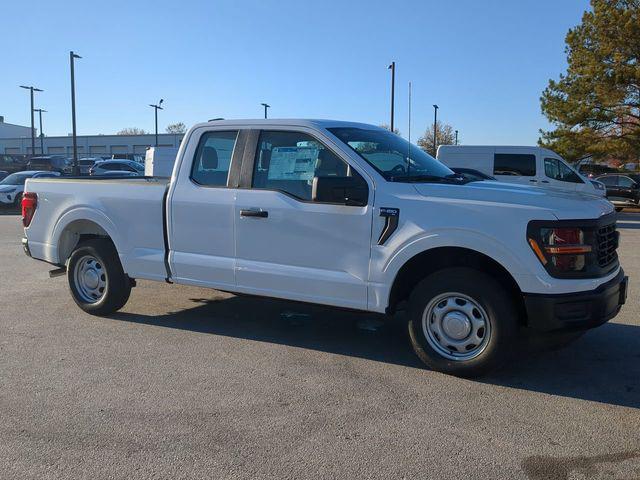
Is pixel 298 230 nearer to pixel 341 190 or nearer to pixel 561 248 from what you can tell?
pixel 341 190

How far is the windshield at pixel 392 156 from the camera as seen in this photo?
5.01 m

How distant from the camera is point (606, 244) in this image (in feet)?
15.0

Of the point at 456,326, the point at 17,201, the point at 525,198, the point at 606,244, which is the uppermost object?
the point at 525,198

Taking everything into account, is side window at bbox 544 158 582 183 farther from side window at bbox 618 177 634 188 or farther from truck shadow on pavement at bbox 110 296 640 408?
truck shadow on pavement at bbox 110 296 640 408

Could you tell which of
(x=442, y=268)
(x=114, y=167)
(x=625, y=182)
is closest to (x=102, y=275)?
(x=442, y=268)

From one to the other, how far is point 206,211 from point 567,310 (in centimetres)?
317

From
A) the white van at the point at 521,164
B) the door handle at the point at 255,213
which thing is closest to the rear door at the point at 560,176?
the white van at the point at 521,164

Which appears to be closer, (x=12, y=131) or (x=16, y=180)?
(x=16, y=180)

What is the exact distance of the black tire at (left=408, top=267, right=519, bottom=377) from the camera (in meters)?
4.38

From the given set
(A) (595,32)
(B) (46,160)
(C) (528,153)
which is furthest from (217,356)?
(B) (46,160)

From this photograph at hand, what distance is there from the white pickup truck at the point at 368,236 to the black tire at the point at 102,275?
0.02 metres

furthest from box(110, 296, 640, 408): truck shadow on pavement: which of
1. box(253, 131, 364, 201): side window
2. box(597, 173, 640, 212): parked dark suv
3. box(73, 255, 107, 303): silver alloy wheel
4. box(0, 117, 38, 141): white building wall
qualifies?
box(0, 117, 38, 141): white building wall

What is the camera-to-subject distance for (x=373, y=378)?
15.3 ft

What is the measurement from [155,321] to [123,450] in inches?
118
